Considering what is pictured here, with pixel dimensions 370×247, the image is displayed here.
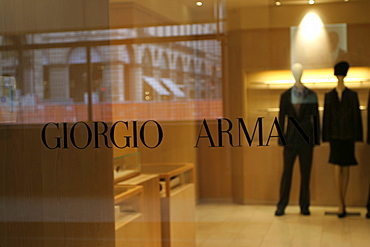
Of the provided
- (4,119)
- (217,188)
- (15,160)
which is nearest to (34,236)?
Result: (15,160)

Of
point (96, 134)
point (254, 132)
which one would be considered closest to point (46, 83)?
point (96, 134)

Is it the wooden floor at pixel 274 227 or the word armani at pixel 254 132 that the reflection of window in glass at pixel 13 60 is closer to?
the word armani at pixel 254 132

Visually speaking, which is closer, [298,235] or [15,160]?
[298,235]

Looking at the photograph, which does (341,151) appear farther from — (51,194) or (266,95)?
(51,194)

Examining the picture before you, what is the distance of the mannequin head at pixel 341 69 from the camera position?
7.21 feet

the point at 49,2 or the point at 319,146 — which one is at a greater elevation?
the point at 49,2

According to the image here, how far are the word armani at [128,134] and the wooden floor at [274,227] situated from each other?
27cm

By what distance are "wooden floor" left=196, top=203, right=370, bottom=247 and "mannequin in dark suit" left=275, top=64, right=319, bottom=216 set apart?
69 mm

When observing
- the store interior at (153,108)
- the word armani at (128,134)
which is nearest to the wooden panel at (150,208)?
the store interior at (153,108)

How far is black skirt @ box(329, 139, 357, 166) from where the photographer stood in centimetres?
224

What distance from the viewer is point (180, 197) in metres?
2.39

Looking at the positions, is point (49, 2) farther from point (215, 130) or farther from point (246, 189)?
point (246, 189)

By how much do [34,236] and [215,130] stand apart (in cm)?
99

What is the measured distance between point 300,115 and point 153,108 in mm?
587
